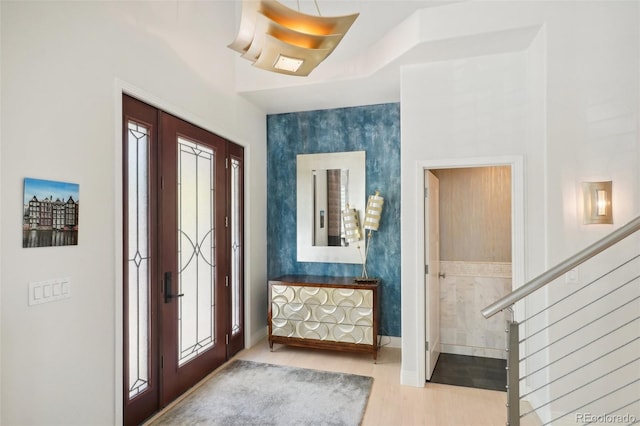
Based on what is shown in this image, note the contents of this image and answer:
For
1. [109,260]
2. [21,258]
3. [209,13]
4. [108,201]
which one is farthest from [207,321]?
[209,13]

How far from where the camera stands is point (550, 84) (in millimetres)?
2764

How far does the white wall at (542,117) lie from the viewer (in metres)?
2.57

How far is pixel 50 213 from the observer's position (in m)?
1.91

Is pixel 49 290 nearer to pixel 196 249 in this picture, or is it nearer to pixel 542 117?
pixel 196 249

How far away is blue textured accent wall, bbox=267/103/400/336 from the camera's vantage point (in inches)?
166

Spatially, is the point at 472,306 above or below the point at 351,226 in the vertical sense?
below

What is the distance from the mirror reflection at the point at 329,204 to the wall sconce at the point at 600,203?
2.39 meters

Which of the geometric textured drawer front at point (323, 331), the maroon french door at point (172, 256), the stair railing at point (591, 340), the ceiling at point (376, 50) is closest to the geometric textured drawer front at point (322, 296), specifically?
the geometric textured drawer front at point (323, 331)

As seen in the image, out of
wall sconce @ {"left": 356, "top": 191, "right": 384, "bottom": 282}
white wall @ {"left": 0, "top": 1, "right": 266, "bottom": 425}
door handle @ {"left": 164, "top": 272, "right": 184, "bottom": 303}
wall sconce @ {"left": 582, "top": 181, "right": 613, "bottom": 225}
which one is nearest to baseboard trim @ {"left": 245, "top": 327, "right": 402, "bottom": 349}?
wall sconce @ {"left": 356, "top": 191, "right": 384, "bottom": 282}

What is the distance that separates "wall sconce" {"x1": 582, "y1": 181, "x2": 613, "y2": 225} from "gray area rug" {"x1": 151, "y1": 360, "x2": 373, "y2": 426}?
222cm

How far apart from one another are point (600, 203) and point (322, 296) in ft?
8.34

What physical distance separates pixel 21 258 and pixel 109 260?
1.77 ft

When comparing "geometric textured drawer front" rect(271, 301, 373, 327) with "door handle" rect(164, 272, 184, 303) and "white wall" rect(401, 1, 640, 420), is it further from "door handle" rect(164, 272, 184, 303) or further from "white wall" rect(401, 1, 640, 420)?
"door handle" rect(164, 272, 184, 303)

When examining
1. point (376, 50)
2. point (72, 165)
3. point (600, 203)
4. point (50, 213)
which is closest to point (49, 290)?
point (50, 213)
